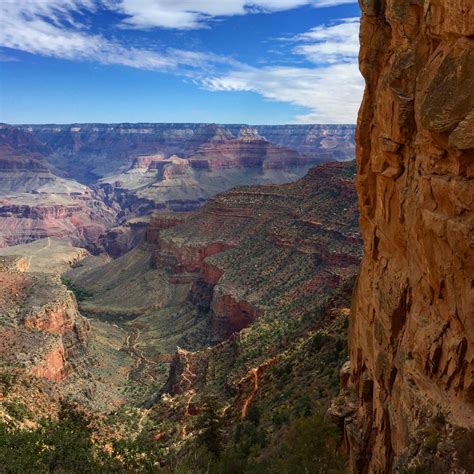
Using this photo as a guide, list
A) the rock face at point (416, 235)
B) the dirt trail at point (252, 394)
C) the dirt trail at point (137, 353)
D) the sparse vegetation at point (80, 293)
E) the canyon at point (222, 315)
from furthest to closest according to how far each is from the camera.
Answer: the sparse vegetation at point (80, 293), the dirt trail at point (137, 353), the canyon at point (222, 315), the dirt trail at point (252, 394), the rock face at point (416, 235)

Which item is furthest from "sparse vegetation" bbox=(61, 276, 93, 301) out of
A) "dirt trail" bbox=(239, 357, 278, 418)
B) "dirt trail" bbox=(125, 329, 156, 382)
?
"dirt trail" bbox=(239, 357, 278, 418)

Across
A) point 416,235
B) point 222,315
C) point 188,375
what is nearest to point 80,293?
point 222,315

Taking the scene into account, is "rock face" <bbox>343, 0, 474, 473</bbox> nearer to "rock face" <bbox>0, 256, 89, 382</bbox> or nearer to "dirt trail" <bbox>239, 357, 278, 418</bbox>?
"dirt trail" <bbox>239, 357, 278, 418</bbox>

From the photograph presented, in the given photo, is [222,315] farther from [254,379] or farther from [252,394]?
[252,394]

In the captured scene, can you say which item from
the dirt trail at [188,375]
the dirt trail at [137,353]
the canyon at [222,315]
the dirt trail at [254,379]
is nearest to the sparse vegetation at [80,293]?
the canyon at [222,315]

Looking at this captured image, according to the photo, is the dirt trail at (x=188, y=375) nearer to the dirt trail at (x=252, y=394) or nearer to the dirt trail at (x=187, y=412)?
the dirt trail at (x=187, y=412)

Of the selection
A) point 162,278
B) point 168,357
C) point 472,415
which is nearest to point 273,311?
point 168,357
